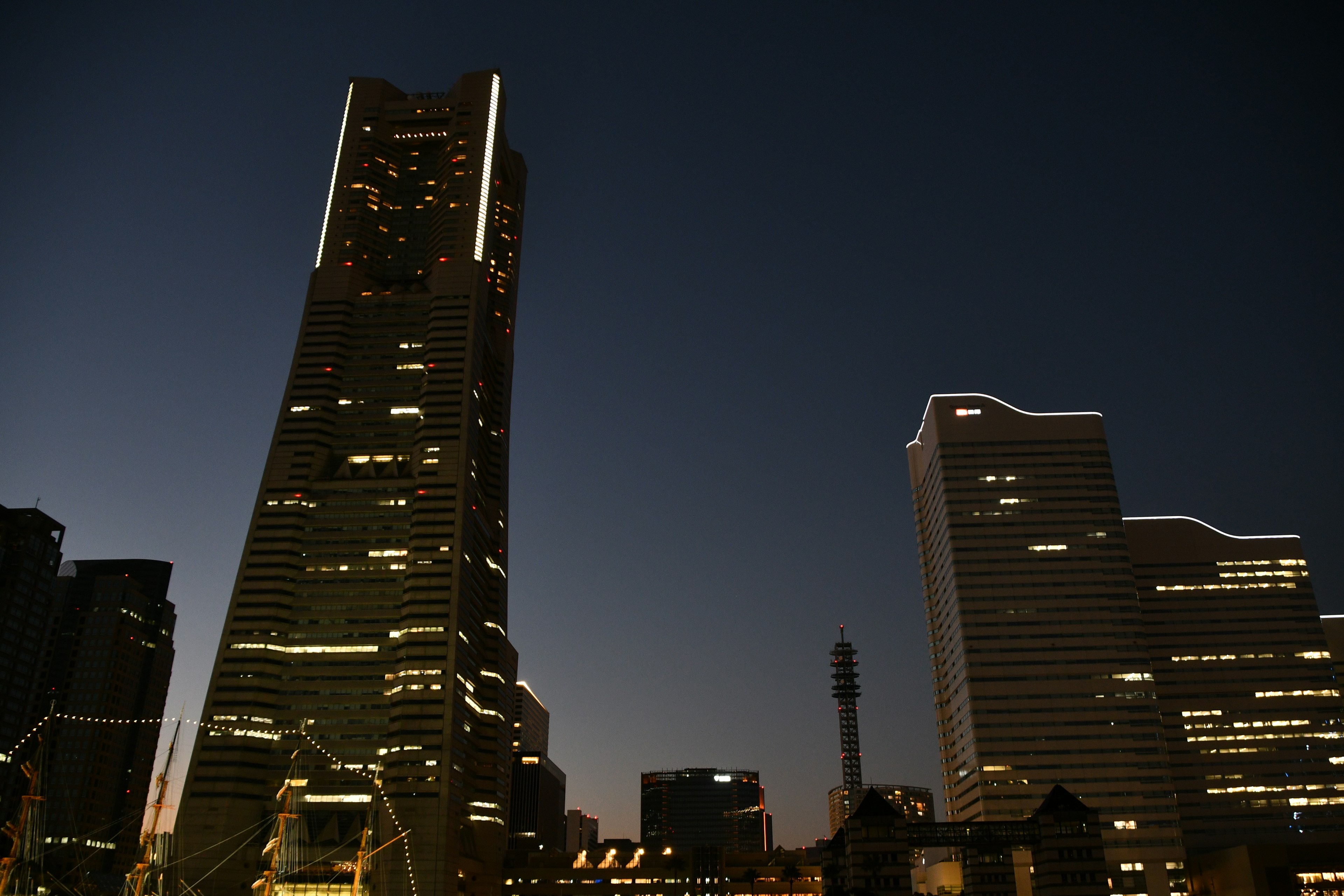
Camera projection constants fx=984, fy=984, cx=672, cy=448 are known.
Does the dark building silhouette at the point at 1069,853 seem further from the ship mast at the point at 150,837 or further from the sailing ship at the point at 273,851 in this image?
the ship mast at the point at 150,837

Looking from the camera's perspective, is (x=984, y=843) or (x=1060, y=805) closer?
(x=1060, y=805)

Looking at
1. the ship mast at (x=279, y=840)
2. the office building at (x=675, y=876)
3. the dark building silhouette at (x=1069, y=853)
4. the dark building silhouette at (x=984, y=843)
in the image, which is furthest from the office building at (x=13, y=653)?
the dark building silhouette at (x=1069, y=853)

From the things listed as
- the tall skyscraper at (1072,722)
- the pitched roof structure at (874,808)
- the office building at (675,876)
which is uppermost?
the tall skyscraper at (1072,722)

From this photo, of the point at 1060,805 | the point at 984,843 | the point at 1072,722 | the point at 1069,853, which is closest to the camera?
the point at 1069,853

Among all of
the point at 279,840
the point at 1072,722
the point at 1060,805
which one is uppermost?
the point at 1072,722

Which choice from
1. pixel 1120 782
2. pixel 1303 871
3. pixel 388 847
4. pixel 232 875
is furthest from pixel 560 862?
pixel 1303 871

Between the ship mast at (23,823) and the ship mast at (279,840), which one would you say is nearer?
the ship mast at (23,823)

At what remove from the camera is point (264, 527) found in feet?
591

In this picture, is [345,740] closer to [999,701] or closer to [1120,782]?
[999,701]

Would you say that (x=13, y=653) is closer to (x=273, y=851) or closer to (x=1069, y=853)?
(x=273, y=851)

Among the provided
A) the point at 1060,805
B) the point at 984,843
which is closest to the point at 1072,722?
the point at 1060,805

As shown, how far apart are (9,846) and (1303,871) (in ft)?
688

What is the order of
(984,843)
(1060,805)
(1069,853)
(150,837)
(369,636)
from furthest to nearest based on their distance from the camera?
(369,636) → (984,843) → (1060,805) → (1069,853) → (150,837)

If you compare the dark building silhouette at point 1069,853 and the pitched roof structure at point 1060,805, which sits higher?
the pitched roof structure at point 1060,805
